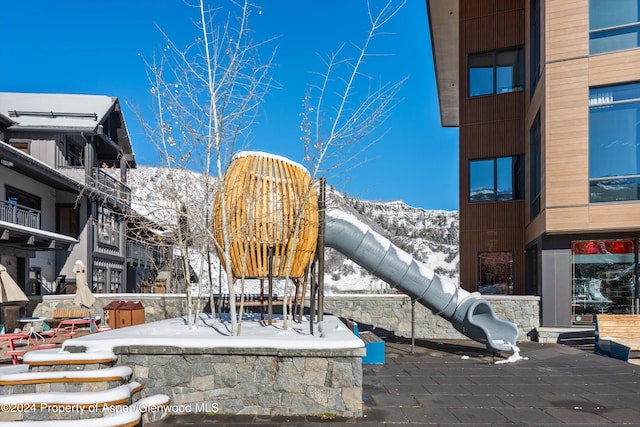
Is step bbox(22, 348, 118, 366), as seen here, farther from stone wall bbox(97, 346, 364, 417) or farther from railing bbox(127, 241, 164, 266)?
railing bbox(127, 241, 164, 266)

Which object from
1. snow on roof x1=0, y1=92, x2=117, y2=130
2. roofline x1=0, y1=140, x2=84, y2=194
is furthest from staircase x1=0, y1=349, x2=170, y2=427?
snow on roof x1=0, y1=92, x2=117, y2=130

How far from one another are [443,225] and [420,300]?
79.2 m

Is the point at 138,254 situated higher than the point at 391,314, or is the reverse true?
the point at 138,254

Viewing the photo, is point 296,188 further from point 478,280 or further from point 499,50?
point 499,50

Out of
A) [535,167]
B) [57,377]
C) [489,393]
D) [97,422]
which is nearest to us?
[97,422]

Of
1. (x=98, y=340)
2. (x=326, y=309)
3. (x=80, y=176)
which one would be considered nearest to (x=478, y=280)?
(x=326, y=309)

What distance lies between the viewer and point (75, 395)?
222 inches

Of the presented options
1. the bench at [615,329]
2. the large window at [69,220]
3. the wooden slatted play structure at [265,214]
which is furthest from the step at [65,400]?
the large window at [69,220]

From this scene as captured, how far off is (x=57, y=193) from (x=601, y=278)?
21219mm

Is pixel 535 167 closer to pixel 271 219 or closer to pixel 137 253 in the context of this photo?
pixel 271 219

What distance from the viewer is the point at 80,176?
22.8m

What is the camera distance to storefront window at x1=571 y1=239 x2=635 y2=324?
13.9m

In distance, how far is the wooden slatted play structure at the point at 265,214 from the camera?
876cm

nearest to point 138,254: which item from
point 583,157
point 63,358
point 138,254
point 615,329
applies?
point 138,254
